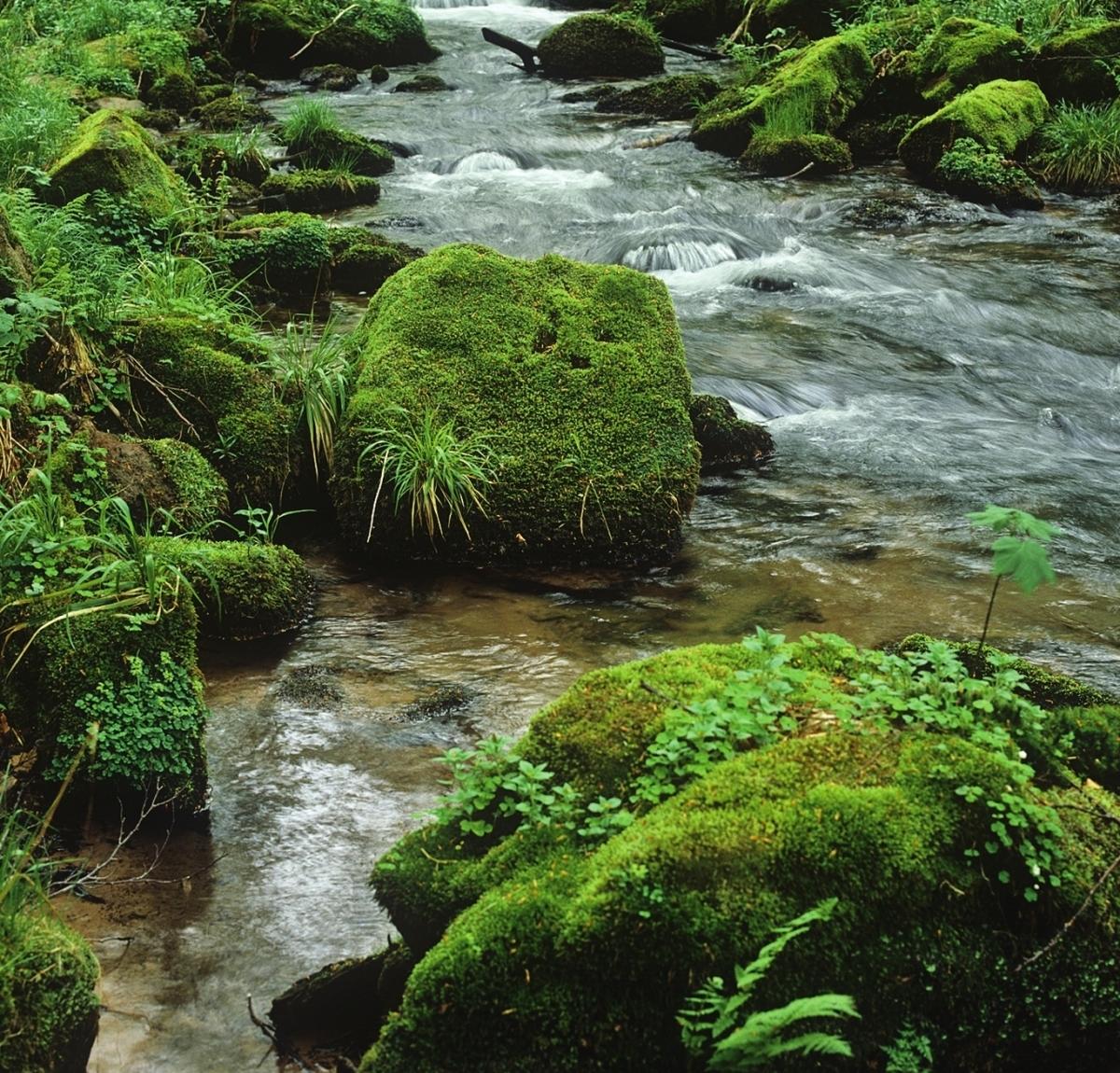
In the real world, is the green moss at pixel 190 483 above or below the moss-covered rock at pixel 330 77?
below

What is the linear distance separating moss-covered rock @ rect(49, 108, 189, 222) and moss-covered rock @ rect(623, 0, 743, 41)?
14.4 m

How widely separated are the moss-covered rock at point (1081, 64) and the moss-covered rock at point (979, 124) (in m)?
0.67

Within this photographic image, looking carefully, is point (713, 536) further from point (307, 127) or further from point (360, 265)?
point (307, 127)

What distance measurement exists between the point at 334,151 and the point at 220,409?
8.22m

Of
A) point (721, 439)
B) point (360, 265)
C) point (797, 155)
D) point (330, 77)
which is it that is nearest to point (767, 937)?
point (721, 439)

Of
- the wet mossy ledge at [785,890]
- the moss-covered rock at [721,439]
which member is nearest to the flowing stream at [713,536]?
the moss-covered rock at [721,439]

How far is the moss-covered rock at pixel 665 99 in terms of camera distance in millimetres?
17531

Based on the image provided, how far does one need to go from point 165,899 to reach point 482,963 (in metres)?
1.50

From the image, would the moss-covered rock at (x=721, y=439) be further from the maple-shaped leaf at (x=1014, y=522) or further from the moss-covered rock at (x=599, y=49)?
the moss-covered rock at (x=599, y=49)

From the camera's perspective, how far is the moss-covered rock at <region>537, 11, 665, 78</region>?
64.8 feet

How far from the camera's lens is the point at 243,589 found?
18.2ft

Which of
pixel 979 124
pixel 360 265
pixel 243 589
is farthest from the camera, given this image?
pixel 979 124

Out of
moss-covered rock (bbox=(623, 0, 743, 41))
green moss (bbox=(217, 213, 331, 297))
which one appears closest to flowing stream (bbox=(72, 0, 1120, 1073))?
green moss (bbox=(217, 213, 331, 297))

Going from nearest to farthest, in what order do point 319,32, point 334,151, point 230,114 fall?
point 334,151
point 230,114
point 319,32
